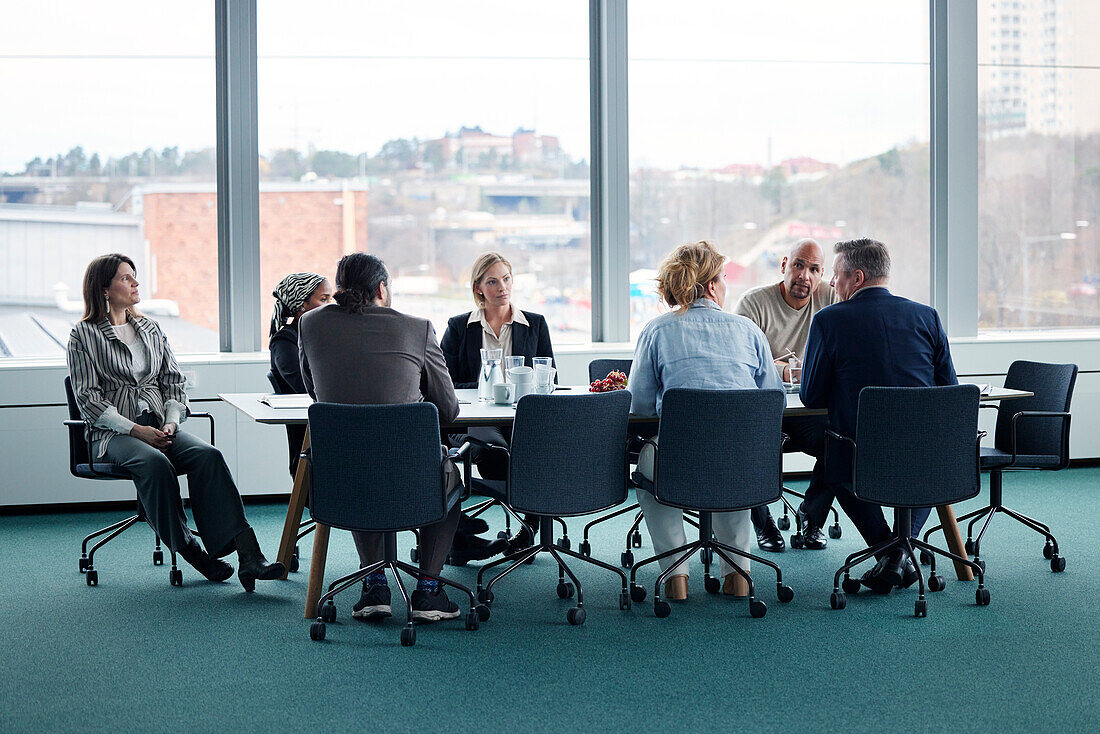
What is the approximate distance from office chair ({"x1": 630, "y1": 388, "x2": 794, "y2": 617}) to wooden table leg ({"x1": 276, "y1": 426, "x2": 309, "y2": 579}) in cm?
141

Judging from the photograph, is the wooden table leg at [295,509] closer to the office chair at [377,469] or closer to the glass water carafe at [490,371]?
the office chair at [377,469]

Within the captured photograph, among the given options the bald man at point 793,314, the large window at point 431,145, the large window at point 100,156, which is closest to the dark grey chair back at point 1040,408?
the bald man at point 793,314

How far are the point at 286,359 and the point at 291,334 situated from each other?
0.11 meters

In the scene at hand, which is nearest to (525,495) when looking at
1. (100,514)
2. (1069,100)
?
(100,514)

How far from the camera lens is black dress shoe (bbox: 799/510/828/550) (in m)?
5.03

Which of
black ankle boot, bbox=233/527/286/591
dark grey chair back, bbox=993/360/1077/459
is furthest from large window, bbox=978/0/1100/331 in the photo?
black ankle boot, bbox=233/527/286/591

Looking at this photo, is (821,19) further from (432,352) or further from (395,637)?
(395,637)

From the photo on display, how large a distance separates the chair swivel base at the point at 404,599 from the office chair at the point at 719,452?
2.22 feet

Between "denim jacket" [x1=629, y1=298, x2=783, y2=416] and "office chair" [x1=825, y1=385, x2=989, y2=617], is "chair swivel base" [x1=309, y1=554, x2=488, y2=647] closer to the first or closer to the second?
"denim jacket" [x1=629, y1=298, x2=783, y2=416]

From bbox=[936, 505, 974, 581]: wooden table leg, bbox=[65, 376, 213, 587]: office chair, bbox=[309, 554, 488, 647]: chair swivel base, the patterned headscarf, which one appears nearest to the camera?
bbox=[309, 554, 488, 647]: chair swivel base

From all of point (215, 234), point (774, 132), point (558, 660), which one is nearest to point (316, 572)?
point (558, 660)

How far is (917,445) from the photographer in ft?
12.9

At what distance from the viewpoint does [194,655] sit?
11.8 feet

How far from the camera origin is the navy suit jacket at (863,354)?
4.11 metres
